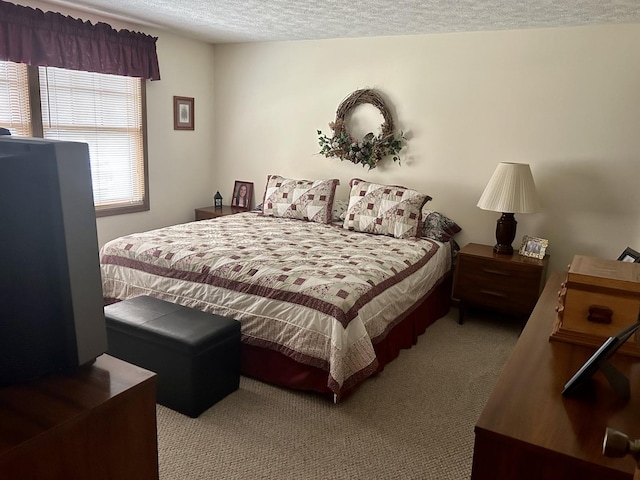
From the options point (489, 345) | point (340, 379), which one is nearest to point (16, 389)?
point (340, 379)

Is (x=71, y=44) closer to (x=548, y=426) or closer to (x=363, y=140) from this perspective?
(x=363, y=140)

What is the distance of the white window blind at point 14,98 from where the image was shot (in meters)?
3.43

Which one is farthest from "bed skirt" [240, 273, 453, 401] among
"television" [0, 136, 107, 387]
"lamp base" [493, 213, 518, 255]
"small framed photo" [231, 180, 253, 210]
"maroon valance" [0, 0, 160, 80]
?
"maroon valance" [0, 0, 160, 80]

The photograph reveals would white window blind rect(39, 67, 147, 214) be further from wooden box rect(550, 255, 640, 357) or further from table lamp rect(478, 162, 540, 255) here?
wooden box rect(550, 255, 640, 357)

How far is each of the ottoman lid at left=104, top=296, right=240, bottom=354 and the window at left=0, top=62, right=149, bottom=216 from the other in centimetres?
159

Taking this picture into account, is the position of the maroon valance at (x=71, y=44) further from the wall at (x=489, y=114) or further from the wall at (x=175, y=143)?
the wall at (x=489, y=114)

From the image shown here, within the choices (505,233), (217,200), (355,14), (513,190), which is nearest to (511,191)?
(513,190)

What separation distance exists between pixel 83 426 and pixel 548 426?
1.04 m

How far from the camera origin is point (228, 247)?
10.6ft

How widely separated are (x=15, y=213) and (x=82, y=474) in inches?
20.8

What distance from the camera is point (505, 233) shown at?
3660mm

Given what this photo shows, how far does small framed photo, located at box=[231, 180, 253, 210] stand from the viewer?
5121 mm

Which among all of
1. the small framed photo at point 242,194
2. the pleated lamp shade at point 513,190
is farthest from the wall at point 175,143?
the pleated lamp shade at point 513,190

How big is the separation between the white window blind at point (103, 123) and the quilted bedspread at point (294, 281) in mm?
994
